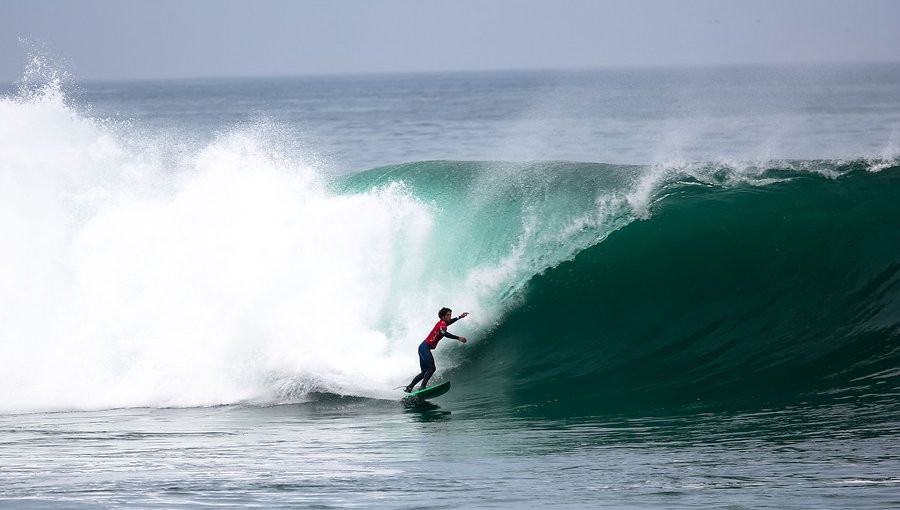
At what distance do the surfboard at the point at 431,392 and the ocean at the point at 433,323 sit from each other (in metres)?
0.12

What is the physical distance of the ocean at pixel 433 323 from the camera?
8578mm

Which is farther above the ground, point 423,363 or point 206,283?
point 206,283

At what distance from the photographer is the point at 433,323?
14102 millimetres

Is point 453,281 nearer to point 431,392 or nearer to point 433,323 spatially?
point 433,323

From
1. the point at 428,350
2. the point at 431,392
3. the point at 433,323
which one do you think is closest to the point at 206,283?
the point at 433,323

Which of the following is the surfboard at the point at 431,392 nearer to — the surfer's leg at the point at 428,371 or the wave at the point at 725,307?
the surfer's leg at the point at 428,371

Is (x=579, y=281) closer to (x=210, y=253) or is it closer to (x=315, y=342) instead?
(x=315, y=342)

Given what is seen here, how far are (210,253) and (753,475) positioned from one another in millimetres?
9173

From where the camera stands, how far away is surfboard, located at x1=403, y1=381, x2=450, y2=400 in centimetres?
1173

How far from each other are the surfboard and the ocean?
0.12m

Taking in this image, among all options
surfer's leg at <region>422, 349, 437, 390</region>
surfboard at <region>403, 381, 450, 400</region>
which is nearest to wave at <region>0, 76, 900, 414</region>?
surfboard at <region>403, 381, 450, 400</region>

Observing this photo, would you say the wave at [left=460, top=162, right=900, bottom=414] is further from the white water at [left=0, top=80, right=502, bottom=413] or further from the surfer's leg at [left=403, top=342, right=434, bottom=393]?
the white water at [left=0, top=80, right=502, bottom=413]

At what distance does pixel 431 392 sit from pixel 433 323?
7.91ft

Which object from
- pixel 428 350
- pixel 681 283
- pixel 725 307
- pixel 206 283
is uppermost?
pixel 206 283
